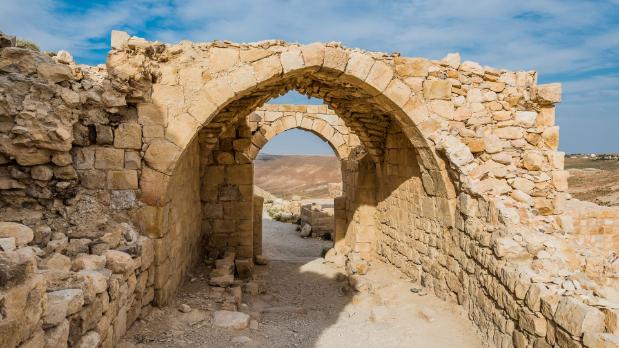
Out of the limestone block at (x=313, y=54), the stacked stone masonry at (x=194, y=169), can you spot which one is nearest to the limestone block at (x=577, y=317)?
the stacked stone masonry at (x=194, y=169)

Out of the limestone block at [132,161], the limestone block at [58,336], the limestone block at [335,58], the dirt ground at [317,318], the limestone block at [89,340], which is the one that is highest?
the limestone block at [335,58]

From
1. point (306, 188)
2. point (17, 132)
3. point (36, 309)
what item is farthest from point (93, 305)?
point (306, 188)

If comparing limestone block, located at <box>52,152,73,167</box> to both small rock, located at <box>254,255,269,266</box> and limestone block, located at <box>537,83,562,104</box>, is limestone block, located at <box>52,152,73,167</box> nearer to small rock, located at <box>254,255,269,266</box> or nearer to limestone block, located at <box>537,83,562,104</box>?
small rock, located at <box>254,255,269,266</box>

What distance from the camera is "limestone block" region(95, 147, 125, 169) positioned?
4238 millimetres

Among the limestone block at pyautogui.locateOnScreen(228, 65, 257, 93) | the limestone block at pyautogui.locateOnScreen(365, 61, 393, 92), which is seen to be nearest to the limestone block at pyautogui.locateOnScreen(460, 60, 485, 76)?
the limestone block at pyautogui.locateOnScreen(365, 61, 393, 92)

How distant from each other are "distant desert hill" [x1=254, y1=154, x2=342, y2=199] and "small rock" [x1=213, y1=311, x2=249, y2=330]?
1552 cm

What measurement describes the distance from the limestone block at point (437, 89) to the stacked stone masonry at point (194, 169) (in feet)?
0.04

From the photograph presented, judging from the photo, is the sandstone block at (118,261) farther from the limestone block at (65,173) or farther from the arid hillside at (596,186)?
the arid hillside at (596,186)

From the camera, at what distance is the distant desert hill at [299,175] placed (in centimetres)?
2219

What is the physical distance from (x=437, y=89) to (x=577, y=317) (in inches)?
122

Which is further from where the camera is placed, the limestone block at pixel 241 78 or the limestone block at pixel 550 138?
the limestone block at pixel 550 138

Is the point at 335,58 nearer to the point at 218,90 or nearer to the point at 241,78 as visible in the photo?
the point at 241,78

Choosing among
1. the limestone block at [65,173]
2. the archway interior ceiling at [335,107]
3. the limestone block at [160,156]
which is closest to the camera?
the limestone block at [65,173]

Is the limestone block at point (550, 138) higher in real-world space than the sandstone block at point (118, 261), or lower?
higher
